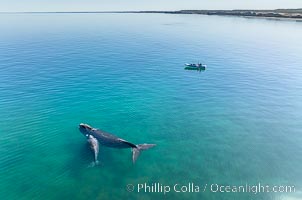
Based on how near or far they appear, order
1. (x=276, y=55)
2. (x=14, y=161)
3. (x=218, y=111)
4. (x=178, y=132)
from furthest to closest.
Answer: (x=276, y=55) → (x=218, y=111) → (x=178, y=132) → (x=14, y=161)

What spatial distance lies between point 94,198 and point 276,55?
354 ft

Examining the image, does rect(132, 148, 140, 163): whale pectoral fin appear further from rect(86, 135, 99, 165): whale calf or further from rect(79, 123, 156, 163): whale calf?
rect(86, 135, 99, 165): whale calf

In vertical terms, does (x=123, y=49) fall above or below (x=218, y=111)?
above

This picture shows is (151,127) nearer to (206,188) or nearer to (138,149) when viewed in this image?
(138,149)

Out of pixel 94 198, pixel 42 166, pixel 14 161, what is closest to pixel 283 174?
pixel 94 198

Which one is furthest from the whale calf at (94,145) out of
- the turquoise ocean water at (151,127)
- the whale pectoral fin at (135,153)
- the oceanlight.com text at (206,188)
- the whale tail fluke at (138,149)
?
the oceanlight.com text at (206,188)

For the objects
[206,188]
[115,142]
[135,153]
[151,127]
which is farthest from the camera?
[151,127]

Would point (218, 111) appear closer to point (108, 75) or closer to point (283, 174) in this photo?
point (283, 174)

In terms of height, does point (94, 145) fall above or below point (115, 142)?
below

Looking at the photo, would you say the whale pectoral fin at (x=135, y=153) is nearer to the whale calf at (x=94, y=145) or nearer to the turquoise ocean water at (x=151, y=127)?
the turquoise ocean water at (x=151, y=127)

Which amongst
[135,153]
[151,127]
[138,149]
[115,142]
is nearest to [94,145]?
[115,142]

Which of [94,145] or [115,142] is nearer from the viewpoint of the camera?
[94,145]

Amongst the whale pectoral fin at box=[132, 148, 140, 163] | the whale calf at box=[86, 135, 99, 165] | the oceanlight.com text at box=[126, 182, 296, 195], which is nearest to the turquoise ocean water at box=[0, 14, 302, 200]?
the oceanlight.com text at box=[126, 182, 296, 195]

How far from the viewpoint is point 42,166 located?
32.4 meters
